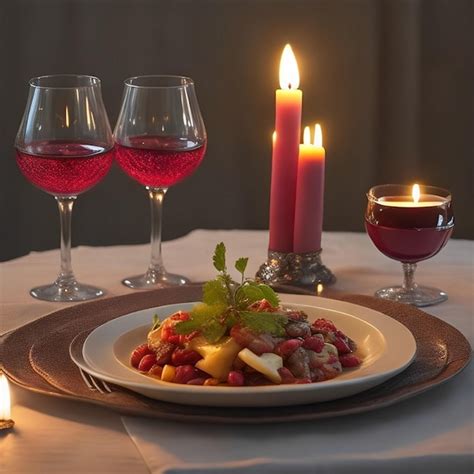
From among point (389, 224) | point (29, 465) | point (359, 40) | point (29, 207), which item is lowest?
point (29, 207)

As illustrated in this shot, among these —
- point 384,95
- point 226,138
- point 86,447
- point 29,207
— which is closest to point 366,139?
point 384,95

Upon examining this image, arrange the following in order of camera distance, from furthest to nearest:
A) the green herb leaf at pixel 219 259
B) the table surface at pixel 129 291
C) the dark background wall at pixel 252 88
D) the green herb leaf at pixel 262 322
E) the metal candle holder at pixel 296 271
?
1. the dark background wall at pixel 252 88
2. the metal candle holder at pixel 296 271
3. the green herb leaf at pixel 219 259
4. the green herb leaf at pixel 262 322
5. the table surface at pixel 129 291

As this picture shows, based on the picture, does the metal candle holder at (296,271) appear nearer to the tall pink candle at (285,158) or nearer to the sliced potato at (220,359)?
the tall pink candle at (285,158)

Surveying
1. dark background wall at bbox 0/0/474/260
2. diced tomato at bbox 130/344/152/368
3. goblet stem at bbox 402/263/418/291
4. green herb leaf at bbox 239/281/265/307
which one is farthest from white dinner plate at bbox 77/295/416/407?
dark background wall at bbox 0/0/474/260

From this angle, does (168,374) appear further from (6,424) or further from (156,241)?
(156,241)

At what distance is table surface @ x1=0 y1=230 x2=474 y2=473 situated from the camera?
0.98m

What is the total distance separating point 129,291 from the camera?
5.16 ft

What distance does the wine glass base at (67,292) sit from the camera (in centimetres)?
152

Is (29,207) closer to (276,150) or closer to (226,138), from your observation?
(226,138)

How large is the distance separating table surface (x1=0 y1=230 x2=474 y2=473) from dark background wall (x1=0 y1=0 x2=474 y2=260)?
1449mm

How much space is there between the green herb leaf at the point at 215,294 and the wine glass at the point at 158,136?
18.0 inches

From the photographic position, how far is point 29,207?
134 inches

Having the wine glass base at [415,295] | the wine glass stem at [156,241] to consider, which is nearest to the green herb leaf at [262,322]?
the wine glass base at [415,295]

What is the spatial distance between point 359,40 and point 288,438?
2426 mm
